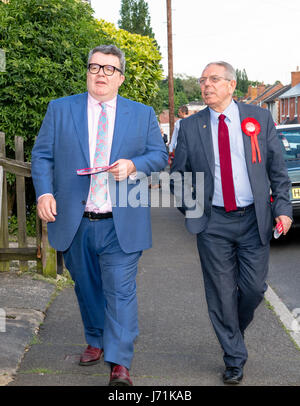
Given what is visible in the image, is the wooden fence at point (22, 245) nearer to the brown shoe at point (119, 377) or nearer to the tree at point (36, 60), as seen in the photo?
the tree at point (36, 60)

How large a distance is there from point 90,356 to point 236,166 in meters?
1.65

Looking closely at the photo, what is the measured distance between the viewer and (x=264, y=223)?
4.37 m

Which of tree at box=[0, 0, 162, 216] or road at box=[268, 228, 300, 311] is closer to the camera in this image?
road at box=[268, 228, 300, 311]

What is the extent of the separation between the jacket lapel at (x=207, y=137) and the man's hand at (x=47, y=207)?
3.41 feet

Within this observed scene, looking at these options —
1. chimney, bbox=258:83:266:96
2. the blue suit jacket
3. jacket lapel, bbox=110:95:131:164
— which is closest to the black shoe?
the blue suit jacket

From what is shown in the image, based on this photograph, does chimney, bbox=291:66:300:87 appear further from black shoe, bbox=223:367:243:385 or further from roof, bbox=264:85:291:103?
black shoe, bbox=223:367:243:385

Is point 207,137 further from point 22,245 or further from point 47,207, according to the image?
point 22,245

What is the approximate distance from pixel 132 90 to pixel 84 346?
24.2ft

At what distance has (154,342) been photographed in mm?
5246

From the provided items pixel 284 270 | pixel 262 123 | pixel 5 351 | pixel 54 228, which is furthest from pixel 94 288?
pixel 284 270

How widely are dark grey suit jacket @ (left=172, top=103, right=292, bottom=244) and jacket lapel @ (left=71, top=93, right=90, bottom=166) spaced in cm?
67

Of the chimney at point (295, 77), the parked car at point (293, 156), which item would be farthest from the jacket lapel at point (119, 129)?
the chimney at point (295, 77)

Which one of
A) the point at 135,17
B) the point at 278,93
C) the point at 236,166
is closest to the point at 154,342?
the point at 236,166

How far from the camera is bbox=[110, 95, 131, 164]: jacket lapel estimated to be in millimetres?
4250
